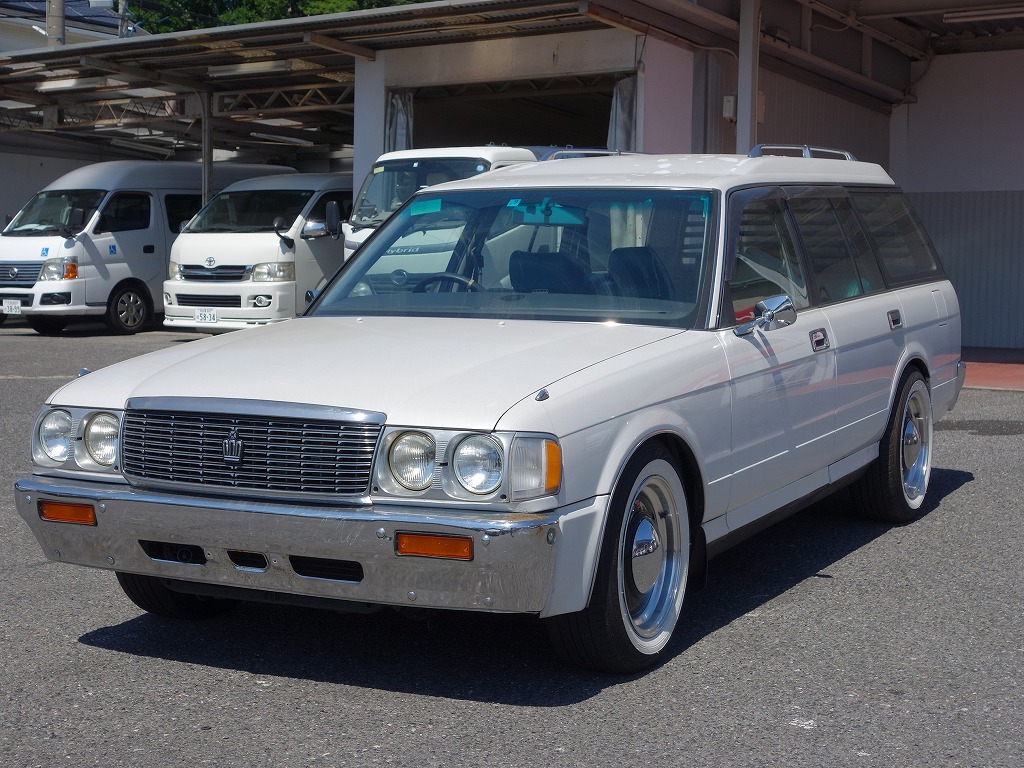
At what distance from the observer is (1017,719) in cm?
400

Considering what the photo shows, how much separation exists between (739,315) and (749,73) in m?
10.9

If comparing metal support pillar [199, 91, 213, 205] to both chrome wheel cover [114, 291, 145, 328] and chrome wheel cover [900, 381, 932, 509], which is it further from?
chrome wheel cover [900, 381, 932, 509]

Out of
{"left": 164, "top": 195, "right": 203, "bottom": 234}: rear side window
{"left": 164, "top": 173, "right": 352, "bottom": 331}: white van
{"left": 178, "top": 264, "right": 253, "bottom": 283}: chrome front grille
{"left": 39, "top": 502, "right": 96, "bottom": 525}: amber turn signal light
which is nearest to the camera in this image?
{"left": 39, "top": 502, "right": 96, "bottom": 525}: amber turn signal light

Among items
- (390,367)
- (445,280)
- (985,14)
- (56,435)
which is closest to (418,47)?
(985,14)

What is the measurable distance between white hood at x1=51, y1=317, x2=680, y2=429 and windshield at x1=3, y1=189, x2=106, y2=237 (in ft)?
47.5

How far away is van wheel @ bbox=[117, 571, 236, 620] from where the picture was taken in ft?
15.9

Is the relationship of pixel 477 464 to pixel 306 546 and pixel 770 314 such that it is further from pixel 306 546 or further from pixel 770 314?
pixel 770 314

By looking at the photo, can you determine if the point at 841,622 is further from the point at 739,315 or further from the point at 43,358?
the point at 43,358

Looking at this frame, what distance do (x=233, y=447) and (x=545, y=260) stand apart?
166 centimetres

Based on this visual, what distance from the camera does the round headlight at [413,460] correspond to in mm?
3916

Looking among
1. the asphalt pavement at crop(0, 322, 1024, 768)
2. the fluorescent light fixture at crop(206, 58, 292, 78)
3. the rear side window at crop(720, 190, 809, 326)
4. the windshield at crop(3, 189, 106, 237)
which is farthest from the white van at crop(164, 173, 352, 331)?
the rear side window at crop(720, 190, 809, 326)

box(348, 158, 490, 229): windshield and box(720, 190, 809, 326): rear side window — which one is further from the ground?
box(348, 158, 490, 229): windshield

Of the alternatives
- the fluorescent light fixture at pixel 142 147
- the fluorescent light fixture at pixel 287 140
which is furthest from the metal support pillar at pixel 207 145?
the fluorescent light fixture at pixel 142 147

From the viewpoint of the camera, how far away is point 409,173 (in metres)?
14.9
